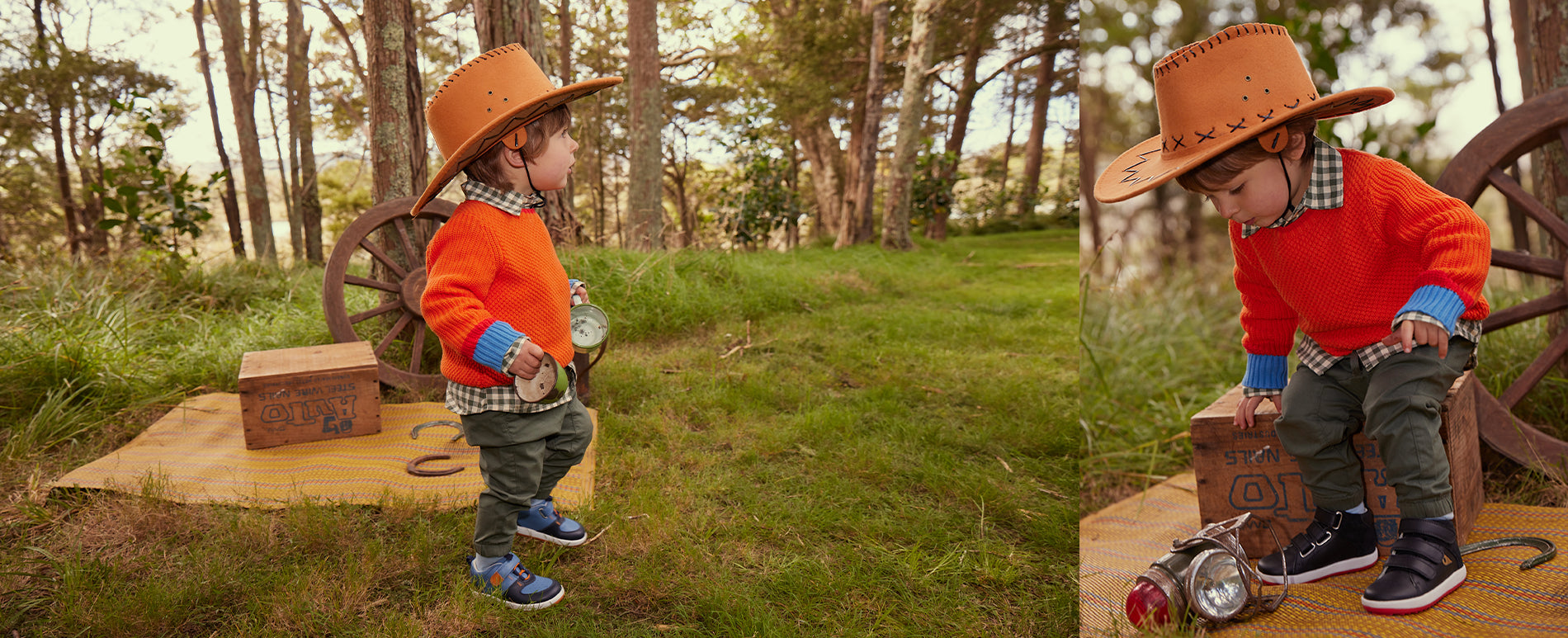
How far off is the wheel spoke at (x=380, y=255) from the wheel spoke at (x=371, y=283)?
2.8 inches

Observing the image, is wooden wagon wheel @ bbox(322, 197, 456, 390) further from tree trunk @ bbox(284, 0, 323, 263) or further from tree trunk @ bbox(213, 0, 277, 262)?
tree trunk @ bbox(284, 0, 323, 263)

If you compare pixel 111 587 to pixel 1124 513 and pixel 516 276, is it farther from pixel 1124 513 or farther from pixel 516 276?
pixel 1124 513

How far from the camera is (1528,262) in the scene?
233cm

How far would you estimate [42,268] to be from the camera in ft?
15.2

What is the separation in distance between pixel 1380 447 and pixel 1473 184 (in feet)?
3.72

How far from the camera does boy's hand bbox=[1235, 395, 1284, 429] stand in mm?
2025

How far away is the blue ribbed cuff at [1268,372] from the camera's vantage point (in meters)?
2.04

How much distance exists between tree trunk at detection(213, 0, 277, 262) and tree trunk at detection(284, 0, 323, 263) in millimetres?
1325

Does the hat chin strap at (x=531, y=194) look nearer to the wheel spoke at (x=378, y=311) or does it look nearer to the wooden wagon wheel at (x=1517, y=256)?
the wheel spoke at (x=378, y=311)

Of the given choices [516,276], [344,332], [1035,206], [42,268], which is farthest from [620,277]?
[1035,206]

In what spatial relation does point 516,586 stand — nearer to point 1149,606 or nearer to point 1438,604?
point 1149,606

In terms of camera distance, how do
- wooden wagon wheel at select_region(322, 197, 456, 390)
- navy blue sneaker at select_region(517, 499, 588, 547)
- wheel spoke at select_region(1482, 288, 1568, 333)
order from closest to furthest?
navy blue sneaker at select_region(517, 499, 588, 547)
wheel spoke at select_region(1482, 288, 1568, 333)
wooden wagon wheel at select_region(322, 197, 456, 390)

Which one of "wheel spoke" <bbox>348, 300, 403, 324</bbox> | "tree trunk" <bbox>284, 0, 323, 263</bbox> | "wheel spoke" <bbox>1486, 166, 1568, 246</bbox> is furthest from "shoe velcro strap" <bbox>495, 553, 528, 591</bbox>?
"tree trunk" <bbox>284, 0, 323, 263</bbox>

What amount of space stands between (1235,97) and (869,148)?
28.0ft
